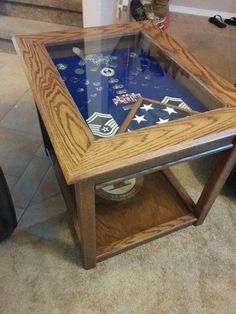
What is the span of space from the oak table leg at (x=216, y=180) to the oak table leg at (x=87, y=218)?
17.2 inches

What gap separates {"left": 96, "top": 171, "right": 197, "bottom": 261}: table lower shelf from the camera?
97 centimetres

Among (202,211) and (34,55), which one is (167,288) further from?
(34,55)

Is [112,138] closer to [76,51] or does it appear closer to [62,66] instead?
[62,66]

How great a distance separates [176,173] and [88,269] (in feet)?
2.03

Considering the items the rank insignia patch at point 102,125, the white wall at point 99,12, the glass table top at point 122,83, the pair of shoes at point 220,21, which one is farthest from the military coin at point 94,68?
the pair of shoes at point 220,21

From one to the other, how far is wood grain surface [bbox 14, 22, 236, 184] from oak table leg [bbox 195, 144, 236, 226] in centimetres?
12

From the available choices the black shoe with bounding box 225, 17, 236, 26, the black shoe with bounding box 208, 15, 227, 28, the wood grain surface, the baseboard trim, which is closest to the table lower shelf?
the wood grain surface

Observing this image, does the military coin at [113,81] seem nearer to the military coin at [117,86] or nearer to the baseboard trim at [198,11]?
the military coin at [117,86]

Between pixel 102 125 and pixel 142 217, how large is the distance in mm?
477

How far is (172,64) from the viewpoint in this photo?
3.09 ft

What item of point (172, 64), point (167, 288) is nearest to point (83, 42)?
point (172, 64)

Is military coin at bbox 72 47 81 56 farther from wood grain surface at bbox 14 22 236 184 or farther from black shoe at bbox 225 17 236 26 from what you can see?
black shoe at bbox 225 17 236 26

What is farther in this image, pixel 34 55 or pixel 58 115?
pixel 34 55

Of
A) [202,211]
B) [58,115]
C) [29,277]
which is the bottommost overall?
[29,277]
